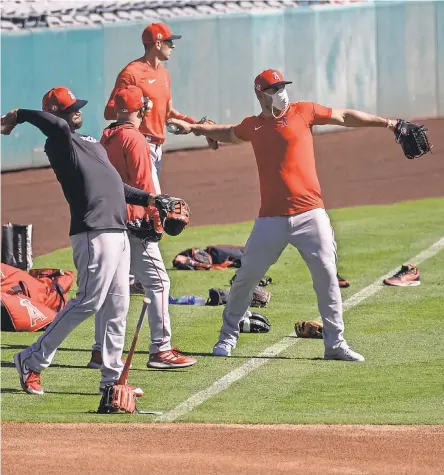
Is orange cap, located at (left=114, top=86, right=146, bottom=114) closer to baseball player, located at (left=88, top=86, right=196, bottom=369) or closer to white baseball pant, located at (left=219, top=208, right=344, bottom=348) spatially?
baseball player, located at (left=88, top=86, right=196, bottom=369)

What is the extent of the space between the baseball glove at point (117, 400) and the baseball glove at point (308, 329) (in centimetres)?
308

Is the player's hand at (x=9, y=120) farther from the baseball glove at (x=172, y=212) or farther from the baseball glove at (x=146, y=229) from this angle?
the baseball glove at (x=146, y=229)

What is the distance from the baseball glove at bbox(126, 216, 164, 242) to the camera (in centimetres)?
1069

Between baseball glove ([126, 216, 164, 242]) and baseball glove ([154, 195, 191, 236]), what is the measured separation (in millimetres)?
62

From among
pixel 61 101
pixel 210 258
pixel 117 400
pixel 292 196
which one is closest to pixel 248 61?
pixel 210 258

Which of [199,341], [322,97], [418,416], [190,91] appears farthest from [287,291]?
[322,97]

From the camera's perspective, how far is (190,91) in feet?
84.4

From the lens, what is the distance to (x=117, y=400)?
9.55 m

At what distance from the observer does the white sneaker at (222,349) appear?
11.6 meters

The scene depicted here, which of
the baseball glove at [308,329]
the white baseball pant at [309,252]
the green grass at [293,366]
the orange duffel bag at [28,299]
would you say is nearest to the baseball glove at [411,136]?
the white baseball pant at [309,252]

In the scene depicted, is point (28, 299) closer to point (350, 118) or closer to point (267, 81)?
point (267, 81)

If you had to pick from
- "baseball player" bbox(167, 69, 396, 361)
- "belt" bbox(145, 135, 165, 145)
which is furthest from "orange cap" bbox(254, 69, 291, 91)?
"belt" bbox(145, 135, 165, 145)

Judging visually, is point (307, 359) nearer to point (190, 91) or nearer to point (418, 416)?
point (418, 416)

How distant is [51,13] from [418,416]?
1802 centimetres
